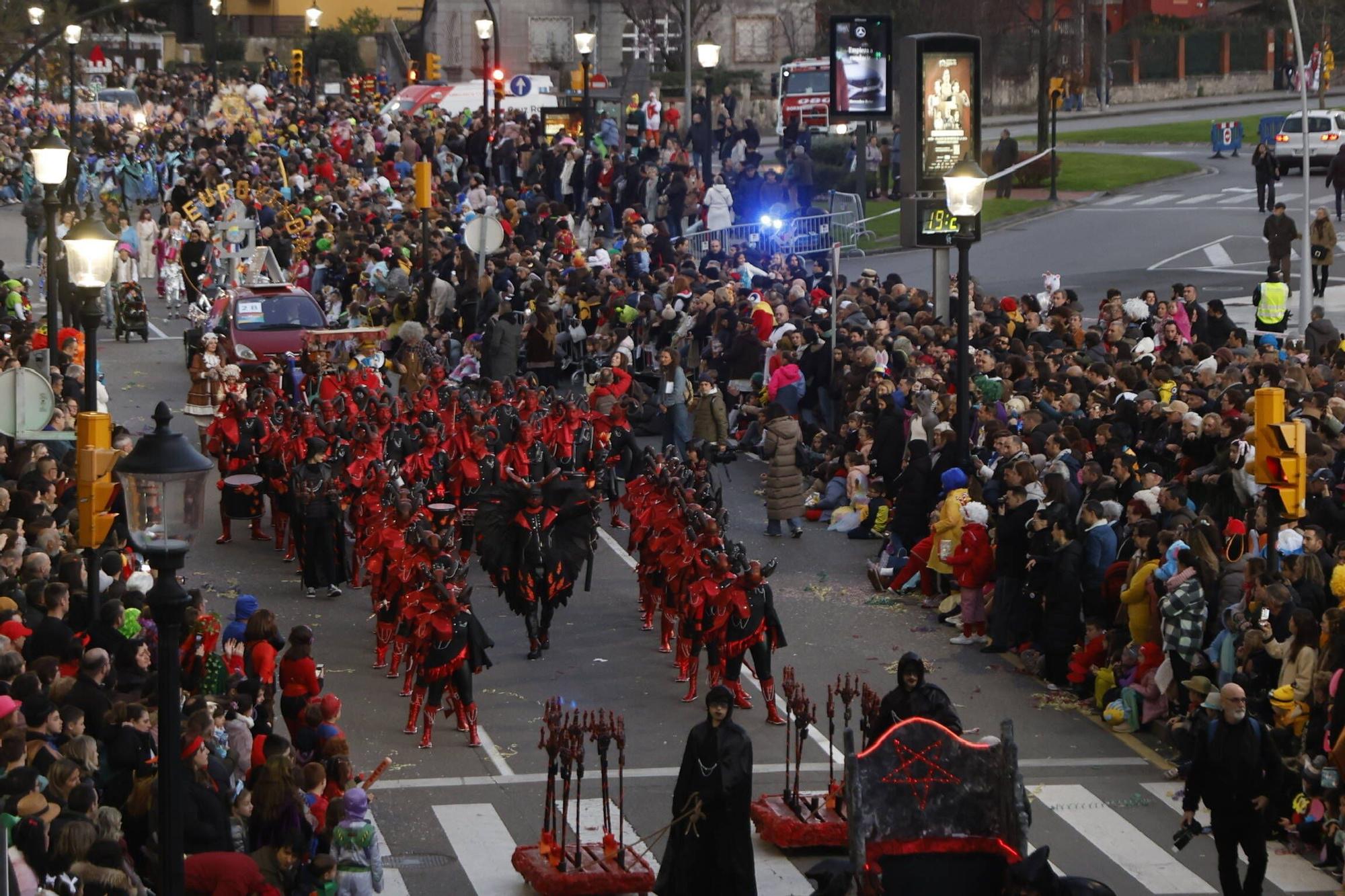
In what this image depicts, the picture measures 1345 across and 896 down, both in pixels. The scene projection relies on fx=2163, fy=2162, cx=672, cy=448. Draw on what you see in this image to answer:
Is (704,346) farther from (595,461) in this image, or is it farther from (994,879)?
(994,879)

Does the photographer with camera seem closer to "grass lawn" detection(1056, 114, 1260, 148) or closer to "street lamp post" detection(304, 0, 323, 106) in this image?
"grass lawn" detection(1056, 114, 1260, 148)

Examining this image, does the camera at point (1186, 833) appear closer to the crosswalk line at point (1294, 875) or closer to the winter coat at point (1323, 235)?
the crosswalk line at point (1294, 875)

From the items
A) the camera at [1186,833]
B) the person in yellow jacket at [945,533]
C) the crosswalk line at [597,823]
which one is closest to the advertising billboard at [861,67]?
the person in yellow jacket at [945,533]

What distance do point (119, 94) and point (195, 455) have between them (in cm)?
5766

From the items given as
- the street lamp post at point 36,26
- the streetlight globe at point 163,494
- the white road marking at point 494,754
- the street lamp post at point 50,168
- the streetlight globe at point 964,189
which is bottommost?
the white road marking at point 494,754

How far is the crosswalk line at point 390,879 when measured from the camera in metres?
13.8

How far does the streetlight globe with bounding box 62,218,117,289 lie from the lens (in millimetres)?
16812

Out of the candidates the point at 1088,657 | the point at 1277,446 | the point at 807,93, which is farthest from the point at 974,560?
the point at 807,93

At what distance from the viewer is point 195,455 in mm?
11023

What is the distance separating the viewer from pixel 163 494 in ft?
35.8

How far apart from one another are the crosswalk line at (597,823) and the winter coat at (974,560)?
16.9 feet

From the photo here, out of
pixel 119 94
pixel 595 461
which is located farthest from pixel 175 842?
pixel 119 94

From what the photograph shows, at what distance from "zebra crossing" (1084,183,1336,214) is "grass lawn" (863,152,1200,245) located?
128cm

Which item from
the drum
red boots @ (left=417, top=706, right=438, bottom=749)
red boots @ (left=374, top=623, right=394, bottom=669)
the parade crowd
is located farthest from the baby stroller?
red boots @ (left=417, top=706, right=438, bottom=749)
